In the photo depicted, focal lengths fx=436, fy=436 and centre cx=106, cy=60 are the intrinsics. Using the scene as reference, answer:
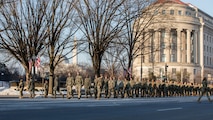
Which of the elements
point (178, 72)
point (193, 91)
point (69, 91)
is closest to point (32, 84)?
point (69, 91)

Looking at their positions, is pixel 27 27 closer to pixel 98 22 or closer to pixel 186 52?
pixel 98 22

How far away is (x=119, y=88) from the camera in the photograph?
3666 cm

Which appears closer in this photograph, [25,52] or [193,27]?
[25,52]

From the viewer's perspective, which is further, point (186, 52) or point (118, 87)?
point (186, 52)

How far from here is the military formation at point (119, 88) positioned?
102ft

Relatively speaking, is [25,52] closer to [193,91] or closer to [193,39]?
[193,91]

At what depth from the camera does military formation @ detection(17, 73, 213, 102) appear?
3112cm

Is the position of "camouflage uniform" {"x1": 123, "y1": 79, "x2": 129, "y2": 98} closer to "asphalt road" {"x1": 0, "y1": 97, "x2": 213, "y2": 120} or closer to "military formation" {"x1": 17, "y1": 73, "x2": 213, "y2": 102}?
"military formation" {"x1": 17, "y1": 73, "x2": 213, "y2": 102}

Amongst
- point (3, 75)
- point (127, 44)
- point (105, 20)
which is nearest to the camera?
point (105, 20)

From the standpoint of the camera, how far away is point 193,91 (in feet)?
178

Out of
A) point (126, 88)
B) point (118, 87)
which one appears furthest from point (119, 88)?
point (126, 88)

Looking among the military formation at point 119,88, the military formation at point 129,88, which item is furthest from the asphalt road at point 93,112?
the military formation at point 129,88

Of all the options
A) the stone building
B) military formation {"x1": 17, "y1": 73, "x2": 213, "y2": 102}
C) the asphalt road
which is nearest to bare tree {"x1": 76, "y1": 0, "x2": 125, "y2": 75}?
military formation {"x1": 17, "y1": 73, "x2": 213, "y2": 102}

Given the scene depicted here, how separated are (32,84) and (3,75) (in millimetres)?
54527
